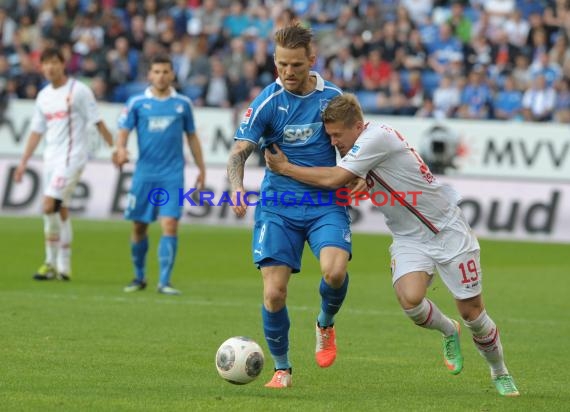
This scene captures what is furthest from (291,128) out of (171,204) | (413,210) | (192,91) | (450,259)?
(192,91)

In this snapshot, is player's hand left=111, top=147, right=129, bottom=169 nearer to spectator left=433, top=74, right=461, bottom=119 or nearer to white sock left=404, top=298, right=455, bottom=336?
white sock left=404, top=298, right=455, bottom=336

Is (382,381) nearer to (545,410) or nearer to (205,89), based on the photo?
(545,410)

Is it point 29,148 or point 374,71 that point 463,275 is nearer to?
point 29,148

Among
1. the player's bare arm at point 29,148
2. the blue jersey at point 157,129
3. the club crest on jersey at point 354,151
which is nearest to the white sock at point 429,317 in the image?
the club crest on jersey at point 354,151

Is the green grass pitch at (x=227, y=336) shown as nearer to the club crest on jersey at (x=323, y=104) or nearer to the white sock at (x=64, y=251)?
the white sock at (x=64, y=251)

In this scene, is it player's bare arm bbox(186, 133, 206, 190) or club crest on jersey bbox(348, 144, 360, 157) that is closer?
club crest on jersey bbox(348, 144, 360, 157)

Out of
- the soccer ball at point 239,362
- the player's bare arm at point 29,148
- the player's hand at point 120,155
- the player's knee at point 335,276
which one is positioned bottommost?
the player's bare arm at point 29,148

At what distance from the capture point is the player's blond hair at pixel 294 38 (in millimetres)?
7855

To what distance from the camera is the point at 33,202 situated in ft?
71.7

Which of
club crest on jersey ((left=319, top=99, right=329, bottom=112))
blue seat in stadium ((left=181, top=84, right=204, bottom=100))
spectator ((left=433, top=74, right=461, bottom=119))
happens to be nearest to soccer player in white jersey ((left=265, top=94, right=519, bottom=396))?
club crest on jersey ((left=319, top=99, right=329, bottom=112))

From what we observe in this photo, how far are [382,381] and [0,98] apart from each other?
616 inches

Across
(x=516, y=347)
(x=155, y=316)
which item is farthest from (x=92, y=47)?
(x=516, y=347)

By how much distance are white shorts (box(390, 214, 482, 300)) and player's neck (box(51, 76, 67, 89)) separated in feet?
24.0

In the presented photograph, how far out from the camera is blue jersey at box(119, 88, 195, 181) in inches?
526
